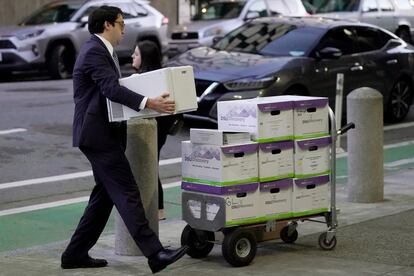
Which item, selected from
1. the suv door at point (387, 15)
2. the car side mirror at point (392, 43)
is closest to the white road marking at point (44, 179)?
the car side mirror at point (392, 43)

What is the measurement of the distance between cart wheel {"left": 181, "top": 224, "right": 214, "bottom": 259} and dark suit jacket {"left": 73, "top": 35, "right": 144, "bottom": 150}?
881 mm

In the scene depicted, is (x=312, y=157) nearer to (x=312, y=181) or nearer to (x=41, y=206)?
(x=312, y=181)

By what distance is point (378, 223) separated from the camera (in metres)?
9.27

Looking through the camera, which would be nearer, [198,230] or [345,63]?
[198,230]

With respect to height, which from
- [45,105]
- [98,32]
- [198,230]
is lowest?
[45,105]

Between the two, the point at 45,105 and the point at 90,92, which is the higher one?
the point at 90,92

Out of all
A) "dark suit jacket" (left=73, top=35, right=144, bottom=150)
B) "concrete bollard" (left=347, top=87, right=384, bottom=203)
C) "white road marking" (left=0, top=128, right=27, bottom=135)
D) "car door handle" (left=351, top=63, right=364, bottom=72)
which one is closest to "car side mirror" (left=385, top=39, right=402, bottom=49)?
"car door handle" (left=351, top=63, right=364, bottom=72)

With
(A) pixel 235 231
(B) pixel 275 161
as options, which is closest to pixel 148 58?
(B) pixel 275 161

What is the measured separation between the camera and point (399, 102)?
56.1 feet

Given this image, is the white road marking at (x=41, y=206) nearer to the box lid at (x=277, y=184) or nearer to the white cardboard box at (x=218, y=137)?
the white cardboard box at (x=218, y=137)

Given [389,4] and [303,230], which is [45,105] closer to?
[303,230]

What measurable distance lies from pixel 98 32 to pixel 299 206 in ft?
6.52

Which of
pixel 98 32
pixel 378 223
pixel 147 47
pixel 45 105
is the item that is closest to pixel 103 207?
pixel 98 32

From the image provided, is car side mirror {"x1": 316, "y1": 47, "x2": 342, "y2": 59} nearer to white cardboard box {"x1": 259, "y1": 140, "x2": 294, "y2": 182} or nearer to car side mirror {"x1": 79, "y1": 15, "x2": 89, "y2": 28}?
white cardboard box {"x1": 259, "y1": 140, "x2": 294, "y2": 182}
